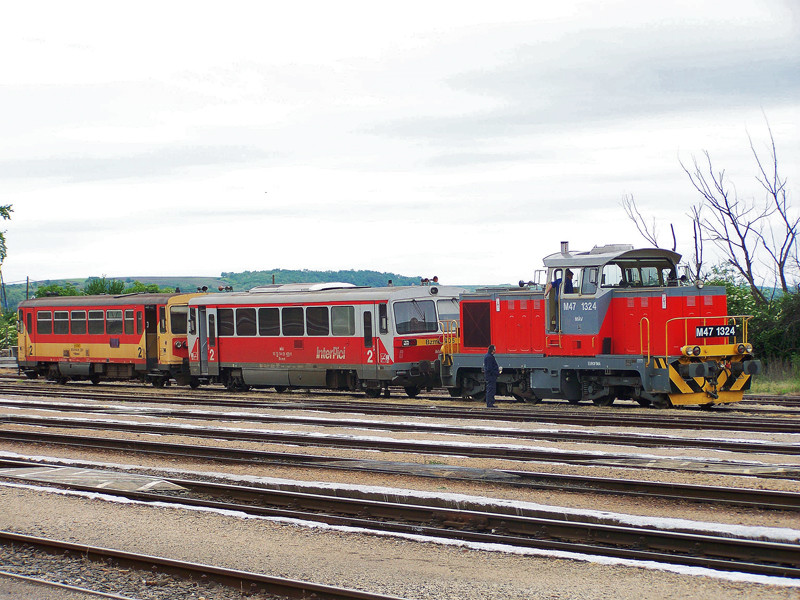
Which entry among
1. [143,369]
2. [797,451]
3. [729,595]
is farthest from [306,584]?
[143,369]

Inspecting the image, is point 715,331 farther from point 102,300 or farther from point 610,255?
point 102,300

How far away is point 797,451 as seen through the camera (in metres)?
14.5

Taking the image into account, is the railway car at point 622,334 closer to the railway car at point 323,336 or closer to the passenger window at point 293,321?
the railway car at point 323,336

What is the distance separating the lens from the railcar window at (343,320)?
26859 mm

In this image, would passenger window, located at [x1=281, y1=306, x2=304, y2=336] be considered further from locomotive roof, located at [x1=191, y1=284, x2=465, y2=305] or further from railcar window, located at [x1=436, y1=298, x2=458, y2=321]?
railcar window, located at [x1=436, y1=298, x2=458, y2=321]

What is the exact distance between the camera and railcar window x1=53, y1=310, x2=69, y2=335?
36.3m

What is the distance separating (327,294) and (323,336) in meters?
1.29

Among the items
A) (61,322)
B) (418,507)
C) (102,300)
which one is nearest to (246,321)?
(102,300)

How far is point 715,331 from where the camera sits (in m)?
20.8

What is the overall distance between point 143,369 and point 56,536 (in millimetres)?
24852

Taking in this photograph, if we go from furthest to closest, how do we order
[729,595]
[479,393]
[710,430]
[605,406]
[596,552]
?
1. [479,393]
2. [605,406]
3. [710,430]
4. [596,552]
5. [729,595]

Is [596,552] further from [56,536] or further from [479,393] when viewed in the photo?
[479,393]

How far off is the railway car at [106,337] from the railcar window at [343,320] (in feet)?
24.5

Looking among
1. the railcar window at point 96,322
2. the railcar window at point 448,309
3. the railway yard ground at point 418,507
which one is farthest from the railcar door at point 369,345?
→ the railcar window at point 96,322
